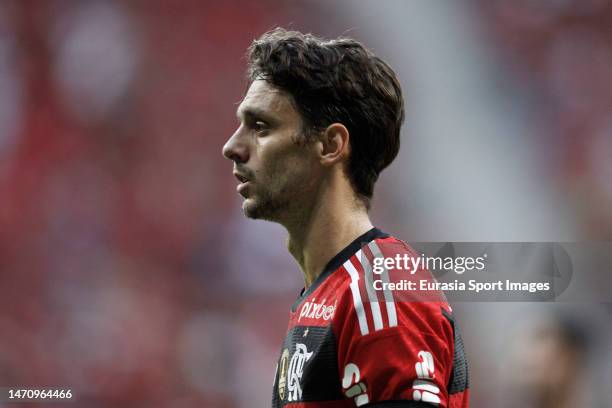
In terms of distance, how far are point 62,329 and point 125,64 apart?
1807mm

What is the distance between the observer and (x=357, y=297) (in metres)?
1.81

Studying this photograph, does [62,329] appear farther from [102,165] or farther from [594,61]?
[594,61]

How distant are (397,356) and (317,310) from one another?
0.32 metres

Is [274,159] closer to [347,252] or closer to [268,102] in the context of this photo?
[268,102]

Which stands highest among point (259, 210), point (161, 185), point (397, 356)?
point (161, 185)

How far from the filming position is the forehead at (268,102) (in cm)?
207

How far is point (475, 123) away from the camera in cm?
482

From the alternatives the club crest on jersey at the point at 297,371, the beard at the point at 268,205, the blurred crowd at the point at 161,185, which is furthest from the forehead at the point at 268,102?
the blurred crowd at the point at 161,185

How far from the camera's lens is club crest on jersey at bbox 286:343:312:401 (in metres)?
1.86

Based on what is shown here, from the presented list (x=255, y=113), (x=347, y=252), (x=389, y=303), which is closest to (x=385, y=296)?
(x=389, y=303)

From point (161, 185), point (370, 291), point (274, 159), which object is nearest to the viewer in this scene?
point (370, 291)

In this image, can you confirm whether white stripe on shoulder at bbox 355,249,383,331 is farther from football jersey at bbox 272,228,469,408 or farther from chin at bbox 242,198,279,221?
chin at bbox 242,198,279,221

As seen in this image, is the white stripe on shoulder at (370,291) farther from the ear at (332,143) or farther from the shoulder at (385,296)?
the ear at (332,143)

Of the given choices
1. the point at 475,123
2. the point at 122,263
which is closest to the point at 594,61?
the point at 475,123
